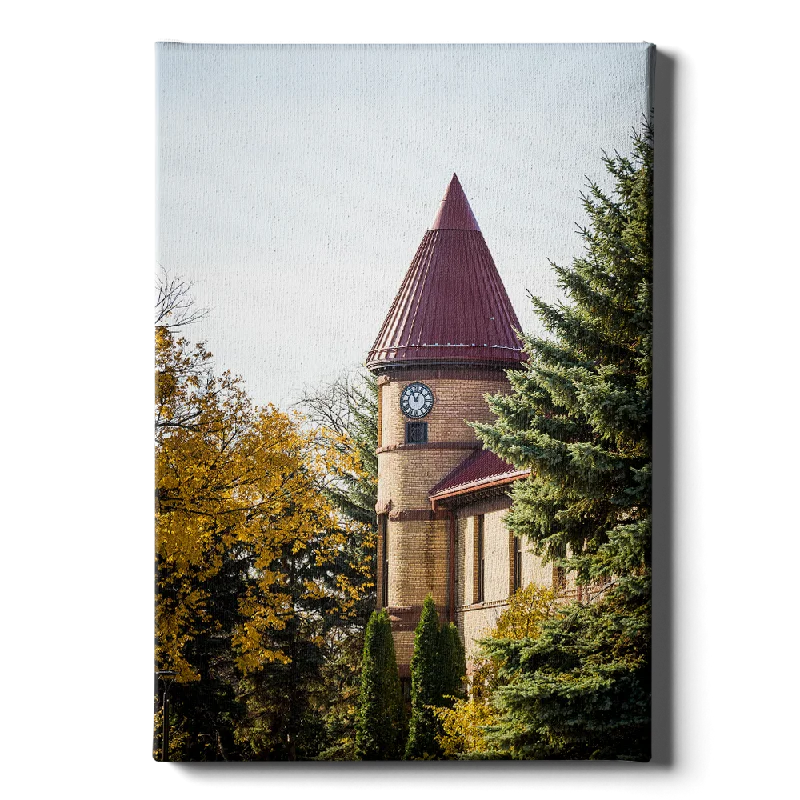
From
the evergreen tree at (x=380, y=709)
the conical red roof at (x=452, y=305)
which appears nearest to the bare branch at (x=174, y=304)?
the conical red roof at (x=452, y=305)

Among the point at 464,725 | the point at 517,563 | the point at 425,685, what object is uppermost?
the point at 517,563

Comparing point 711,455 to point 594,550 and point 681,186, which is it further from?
point 594,550

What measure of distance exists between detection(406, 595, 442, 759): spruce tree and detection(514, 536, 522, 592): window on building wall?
2.63 feet

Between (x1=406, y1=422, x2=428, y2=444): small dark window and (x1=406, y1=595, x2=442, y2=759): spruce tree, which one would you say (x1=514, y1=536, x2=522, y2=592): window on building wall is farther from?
(x1=406, y1=422, x2=428, y2=444): small dark window

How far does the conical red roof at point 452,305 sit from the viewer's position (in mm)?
8695

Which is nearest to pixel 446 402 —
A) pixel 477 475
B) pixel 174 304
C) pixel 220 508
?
pixel 477 475

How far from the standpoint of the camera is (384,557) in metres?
11.6

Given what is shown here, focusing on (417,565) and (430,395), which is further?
(430,395)

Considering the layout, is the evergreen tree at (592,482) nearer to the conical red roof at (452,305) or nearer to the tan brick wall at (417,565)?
the conical red roof at (452,305)

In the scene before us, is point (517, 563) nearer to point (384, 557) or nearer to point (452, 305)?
point (384, 557)

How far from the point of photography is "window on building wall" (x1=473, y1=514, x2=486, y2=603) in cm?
1063

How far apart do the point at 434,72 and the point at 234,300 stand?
6.52 ft

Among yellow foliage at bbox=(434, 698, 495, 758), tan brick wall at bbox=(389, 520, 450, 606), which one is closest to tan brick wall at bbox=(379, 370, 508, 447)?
tan brick wall at bbox=(389, 520, 450, 606)

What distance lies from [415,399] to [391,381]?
63 cm
